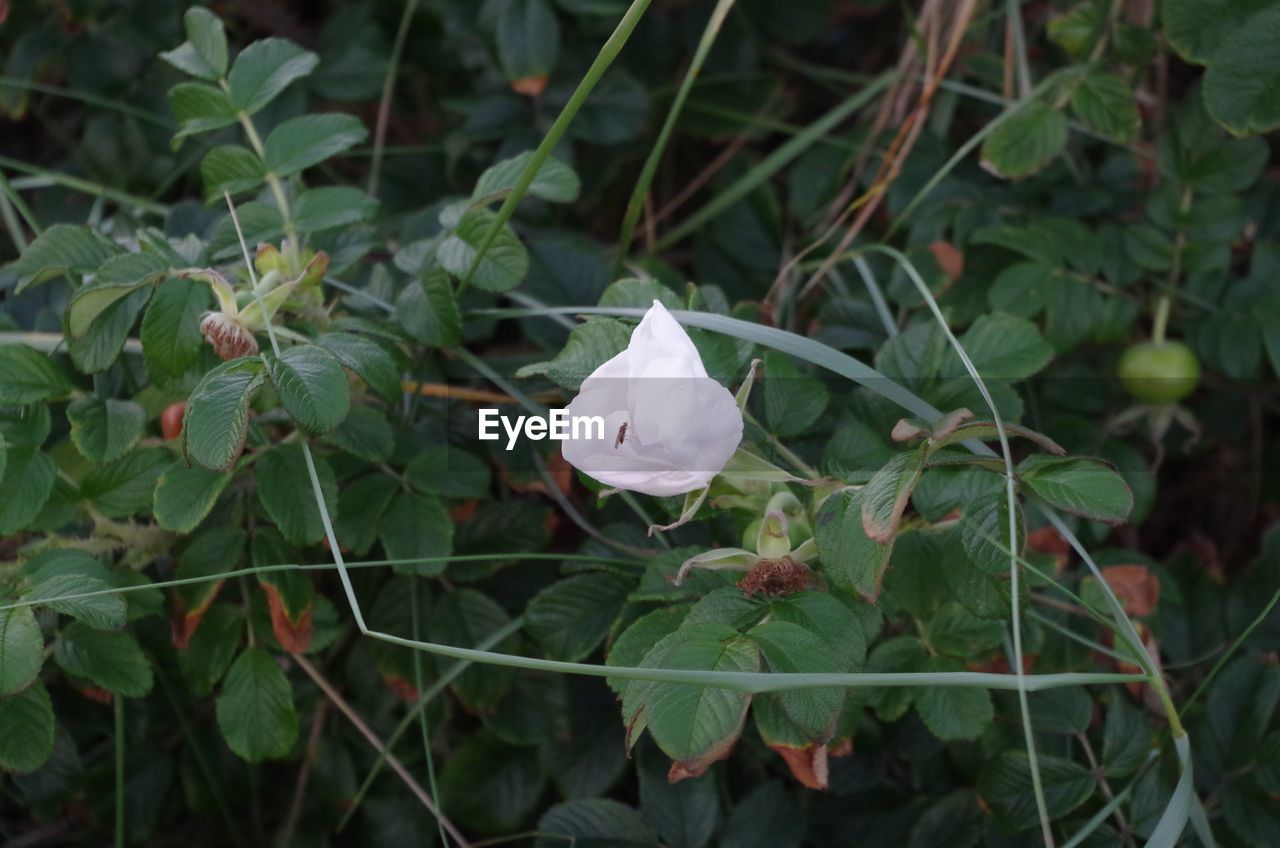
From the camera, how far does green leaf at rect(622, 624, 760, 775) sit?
702 mm

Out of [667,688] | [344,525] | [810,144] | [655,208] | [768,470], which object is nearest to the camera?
[667,688]

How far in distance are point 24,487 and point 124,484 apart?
85 mm

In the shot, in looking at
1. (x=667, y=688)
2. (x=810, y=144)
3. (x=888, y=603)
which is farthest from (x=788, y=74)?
(x=667, y=688)

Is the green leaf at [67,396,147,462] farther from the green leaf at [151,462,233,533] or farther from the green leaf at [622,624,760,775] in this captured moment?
the green leaf at [622,624,760,775]

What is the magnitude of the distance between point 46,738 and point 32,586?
119mm

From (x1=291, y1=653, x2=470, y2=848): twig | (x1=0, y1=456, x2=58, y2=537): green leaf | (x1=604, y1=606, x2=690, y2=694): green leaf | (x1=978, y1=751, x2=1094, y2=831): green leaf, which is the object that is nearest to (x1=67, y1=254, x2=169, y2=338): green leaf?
(x1=0, y1=456, x2=58, y2=537): green leaf

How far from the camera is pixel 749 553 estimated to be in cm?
80

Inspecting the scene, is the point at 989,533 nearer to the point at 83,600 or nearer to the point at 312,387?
the point at 312,387

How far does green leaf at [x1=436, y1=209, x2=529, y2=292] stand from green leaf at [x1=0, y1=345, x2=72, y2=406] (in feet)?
1.12

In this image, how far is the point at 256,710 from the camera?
100cm

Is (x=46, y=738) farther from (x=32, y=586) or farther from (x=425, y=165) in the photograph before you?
(x=425, y=165)

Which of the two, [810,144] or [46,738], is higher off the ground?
[810,144]

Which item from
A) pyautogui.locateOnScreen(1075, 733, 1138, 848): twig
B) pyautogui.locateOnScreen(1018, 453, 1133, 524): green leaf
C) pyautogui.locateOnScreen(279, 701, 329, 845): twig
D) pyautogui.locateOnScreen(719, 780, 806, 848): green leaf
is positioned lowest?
pyautogui.locateOnScreen(279, 701, 329, 845): twig

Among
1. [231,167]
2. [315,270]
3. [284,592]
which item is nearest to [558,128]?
[315,270]
